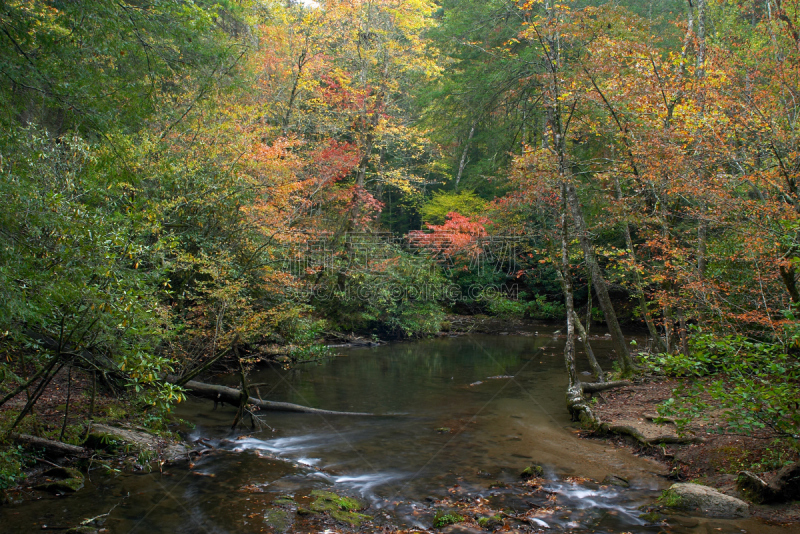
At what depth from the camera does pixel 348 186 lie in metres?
21.8

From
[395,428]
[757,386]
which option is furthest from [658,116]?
[395,428]

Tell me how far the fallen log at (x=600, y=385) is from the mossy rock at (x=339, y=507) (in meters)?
6.47

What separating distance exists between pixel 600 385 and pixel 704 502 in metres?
5.66

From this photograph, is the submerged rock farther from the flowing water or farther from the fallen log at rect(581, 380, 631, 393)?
the fallen log at rect(581, 380, 631, 393)

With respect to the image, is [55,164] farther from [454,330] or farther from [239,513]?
[454,330]

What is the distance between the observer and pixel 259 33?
63.9 ft

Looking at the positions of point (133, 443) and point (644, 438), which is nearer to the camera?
point (133, 443)

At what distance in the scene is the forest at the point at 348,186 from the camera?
16.7ft

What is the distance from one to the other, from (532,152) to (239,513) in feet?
28.2

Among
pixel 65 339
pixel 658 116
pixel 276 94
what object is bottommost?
pixel 65 339

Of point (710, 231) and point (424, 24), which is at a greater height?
point (424, 24)

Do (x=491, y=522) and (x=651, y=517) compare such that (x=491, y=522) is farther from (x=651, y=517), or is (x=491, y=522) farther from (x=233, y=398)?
(x=233, y=398)

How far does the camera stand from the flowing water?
5.22 meters

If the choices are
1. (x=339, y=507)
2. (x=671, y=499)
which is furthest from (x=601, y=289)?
(x=339, y=507)
